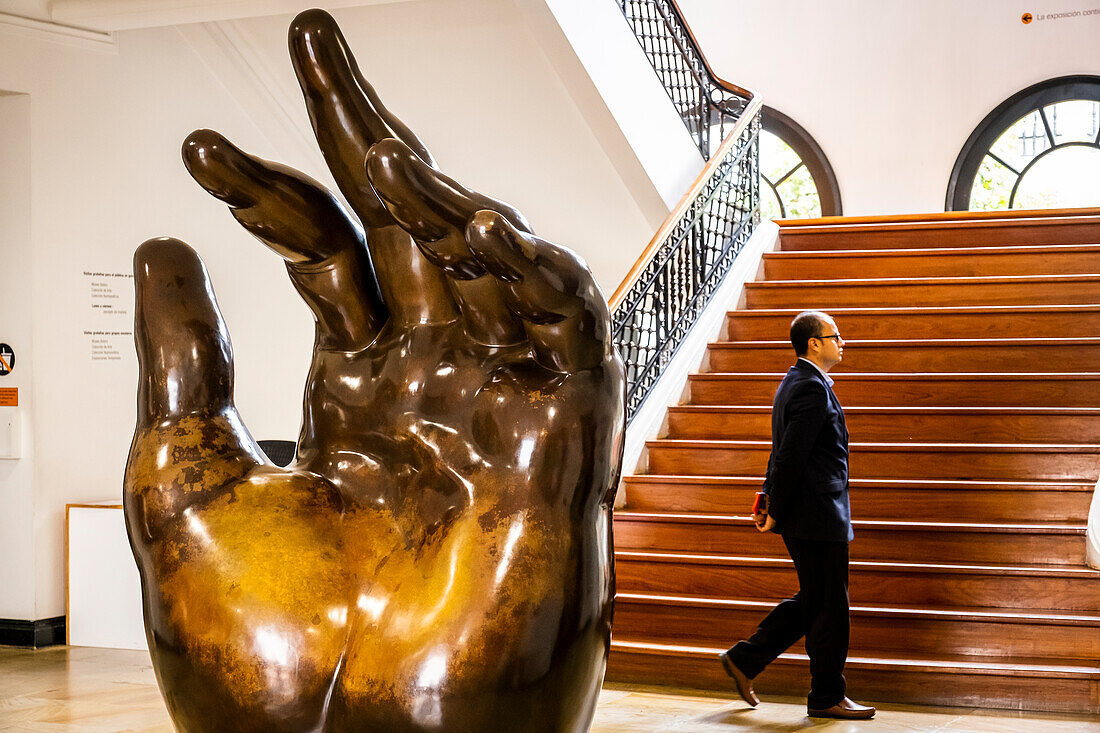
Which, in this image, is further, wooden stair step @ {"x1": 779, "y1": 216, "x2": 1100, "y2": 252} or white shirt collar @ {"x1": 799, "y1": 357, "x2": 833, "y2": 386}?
wooden stair step @ {"x1": 779, "y1": 216, "x2": 1100, "y2": 252}

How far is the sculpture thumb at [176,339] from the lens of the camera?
503 mm

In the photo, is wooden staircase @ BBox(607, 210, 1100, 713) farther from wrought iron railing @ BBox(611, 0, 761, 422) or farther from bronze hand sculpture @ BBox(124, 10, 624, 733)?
bronze hand sculpture @ BBox(124, 10, 624, 733)

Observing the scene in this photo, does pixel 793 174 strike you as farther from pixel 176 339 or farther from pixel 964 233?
pixel 176 339

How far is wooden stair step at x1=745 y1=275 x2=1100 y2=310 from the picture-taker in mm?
5984

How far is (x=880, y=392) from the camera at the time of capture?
5.48 meters

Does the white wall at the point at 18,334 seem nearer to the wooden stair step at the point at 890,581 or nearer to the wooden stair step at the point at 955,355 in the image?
the wooden stair step at the point at 890,581

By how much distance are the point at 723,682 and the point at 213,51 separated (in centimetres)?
491

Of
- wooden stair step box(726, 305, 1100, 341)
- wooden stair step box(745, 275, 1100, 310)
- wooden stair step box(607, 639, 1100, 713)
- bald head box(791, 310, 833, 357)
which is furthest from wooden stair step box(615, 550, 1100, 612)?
wooden stair step box(745, 275, 1100, 310)

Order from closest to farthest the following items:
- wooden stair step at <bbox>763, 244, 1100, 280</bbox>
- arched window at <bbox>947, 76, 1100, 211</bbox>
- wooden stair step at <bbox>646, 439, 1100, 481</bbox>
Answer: wooden stair step at <bbox>646, 439, 1100, 481</bbox> < wooden stair step at <bbox>763, 244, 1100, 280</bbox> < arched window at <bbox>947, 76, 1100, 211</bbox>

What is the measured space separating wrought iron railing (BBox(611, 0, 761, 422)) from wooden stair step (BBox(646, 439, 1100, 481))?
16.2 inches

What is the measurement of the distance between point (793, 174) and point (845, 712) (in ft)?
23.8

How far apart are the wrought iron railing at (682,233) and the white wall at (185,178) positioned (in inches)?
25.9

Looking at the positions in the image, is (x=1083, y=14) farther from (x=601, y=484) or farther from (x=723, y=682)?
(x=601, y=484)

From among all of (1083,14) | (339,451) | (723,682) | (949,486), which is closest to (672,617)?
(723,682)
